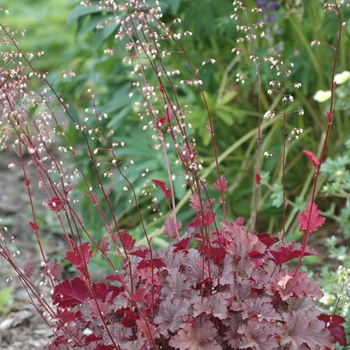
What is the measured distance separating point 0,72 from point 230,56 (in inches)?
75.0

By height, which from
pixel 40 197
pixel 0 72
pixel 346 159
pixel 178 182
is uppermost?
pixel 0 72

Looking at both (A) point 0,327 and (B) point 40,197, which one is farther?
(B) point 40,197

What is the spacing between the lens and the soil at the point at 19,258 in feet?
6.56

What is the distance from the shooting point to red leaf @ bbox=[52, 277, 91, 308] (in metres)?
1.31

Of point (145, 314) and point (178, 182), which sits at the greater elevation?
point (145, 314)

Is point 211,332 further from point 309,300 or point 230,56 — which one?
point 230,56

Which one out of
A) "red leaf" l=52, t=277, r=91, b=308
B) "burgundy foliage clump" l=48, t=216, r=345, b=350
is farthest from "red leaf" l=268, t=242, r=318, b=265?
"red leaf" l=52, t=277, r=91, b=308

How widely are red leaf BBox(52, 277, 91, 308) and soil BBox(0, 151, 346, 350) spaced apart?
0.12 meters

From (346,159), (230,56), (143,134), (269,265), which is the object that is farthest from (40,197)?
(269,265)

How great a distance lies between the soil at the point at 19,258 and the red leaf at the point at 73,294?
12cm

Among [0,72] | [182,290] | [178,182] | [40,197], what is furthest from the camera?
[40,197]

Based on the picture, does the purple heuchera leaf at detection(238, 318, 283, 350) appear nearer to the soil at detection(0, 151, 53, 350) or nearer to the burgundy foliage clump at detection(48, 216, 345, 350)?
the burgundy foliage clump at detection(48, 216, 345, 350)

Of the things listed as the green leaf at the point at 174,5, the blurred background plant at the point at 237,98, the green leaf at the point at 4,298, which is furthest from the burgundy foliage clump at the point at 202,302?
the green leaf at the point at 174,5

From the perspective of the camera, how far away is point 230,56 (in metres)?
2.95
